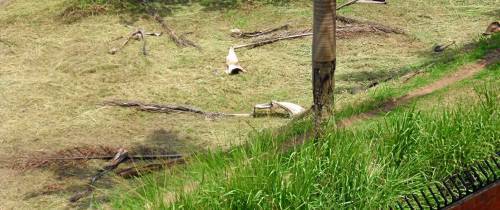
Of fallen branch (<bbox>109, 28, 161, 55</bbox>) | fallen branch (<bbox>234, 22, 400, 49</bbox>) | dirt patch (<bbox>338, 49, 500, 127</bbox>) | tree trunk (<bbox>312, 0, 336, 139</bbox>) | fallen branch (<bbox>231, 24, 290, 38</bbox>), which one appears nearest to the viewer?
tree trunk (<bbox>312, 0, 336, 139</bbox>)

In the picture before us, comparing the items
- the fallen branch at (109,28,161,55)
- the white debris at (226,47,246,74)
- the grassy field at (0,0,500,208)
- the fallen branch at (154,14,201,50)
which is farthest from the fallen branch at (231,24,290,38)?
the fallen branch at (109,28,161,55)

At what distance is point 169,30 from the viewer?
43.8 ft

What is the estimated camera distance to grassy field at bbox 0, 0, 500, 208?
8.51 meters

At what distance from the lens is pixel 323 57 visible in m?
5.39

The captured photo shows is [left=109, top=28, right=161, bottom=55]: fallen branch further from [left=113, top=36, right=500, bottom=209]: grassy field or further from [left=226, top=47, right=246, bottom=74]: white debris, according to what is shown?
[left=113, top=36, right=500, bottom=209]: grassy field

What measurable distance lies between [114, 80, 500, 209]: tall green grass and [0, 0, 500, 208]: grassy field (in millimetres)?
2180

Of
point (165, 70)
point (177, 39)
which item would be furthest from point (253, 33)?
point (165, 70)

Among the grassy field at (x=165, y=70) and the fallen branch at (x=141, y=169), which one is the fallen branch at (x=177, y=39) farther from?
the fallen branch at (x=141, y=169)

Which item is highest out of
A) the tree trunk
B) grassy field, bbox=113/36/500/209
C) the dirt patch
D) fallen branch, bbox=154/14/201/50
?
the tree trunk

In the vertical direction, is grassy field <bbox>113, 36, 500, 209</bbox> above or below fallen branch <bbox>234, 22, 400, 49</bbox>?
A: above

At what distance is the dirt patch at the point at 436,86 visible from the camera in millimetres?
7279

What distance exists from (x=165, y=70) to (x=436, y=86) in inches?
193

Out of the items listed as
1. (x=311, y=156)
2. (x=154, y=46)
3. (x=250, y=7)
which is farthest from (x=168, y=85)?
(x=311, y=156)

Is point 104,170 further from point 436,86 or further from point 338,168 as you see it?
point 436,86
